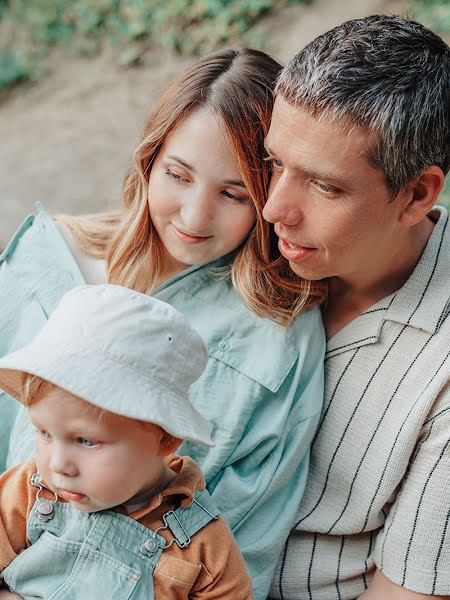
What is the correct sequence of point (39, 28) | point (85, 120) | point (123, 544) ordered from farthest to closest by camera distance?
point (39, 28)
point (85, 120)
point (123, 544)

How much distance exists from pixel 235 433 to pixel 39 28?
6.03 meters

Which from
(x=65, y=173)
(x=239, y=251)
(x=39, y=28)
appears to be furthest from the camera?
(x=39, y=28)

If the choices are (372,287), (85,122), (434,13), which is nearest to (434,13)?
(434,13)

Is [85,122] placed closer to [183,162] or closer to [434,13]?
[434,13]

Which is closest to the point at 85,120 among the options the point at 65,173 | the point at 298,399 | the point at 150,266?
the point at 65,173

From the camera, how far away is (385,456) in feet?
8.74

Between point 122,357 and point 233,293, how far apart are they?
Result: 2.84ft

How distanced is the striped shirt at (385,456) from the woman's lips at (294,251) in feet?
1.02

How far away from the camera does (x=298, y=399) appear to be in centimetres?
274

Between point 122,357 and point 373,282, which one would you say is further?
point 373,282

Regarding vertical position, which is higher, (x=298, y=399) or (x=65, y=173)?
(x=298, y=399)

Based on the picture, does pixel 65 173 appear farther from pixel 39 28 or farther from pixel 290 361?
pixel 290 361

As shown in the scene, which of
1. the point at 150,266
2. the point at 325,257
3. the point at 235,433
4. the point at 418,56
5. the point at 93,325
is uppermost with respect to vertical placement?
the point at 418,56

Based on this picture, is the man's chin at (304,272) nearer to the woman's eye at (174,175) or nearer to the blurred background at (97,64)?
the woman's eye at (174,175)
